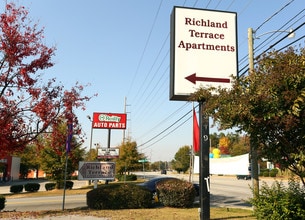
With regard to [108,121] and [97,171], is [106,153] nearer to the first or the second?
[108,121]

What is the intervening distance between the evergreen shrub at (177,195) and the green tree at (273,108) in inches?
325

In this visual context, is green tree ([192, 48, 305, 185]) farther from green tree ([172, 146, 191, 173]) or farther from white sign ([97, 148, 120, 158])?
green tree ([172, 146, 191, 173])

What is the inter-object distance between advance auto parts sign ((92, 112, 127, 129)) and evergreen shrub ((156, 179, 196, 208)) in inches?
567

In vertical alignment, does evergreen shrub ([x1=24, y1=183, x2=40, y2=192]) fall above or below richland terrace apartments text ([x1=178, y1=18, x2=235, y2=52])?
below

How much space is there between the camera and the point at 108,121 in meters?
29.4

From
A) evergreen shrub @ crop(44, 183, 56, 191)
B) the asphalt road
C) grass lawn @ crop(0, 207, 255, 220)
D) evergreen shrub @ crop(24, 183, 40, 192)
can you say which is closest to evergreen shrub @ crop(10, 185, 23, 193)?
evergreen shrub @ crop(24, 183, 40, 192)

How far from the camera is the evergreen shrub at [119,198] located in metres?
14.2

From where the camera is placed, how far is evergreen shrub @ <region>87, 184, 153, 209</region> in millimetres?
14211

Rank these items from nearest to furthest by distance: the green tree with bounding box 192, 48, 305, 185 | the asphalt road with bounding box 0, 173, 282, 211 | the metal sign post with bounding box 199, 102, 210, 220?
the green tree with bounding box 192, 48, 305, 185, the metal sign post with bounding box 199, 102, 210, 220, the asphalt road with bounding box 0, 173, 282, 211

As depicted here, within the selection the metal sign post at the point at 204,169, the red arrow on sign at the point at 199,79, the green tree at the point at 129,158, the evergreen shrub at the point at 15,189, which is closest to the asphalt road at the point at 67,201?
the metal sign post at the point at 204,169

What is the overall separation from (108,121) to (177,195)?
15.6 m

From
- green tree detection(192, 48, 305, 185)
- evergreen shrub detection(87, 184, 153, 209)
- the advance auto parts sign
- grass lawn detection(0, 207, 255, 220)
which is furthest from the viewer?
the advance auto parts sign

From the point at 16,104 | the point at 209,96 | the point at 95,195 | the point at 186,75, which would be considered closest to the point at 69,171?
the point at 95,195

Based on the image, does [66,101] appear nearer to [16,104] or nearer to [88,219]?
[16,104]
